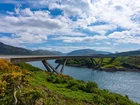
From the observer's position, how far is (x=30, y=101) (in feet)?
Answer: 56.3

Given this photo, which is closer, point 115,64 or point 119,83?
point 119,83

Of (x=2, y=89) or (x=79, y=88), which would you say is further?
(x=79, y=88)

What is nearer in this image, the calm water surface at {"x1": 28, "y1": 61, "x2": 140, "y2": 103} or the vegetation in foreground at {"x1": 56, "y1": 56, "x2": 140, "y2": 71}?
the calm water surface at {"x1": 28, "y1": 61, "x2": 140, "y2": 103}

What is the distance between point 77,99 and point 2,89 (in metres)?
13.0

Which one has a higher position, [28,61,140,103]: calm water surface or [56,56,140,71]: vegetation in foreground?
[56,56,140,71]: vegetation in foreground

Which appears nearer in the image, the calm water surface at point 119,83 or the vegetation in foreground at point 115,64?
the calm water surface at point 119,83

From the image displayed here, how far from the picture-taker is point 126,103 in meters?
35.2

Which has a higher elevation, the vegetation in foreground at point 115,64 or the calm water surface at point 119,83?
the vegetation in foreground at point 115,64

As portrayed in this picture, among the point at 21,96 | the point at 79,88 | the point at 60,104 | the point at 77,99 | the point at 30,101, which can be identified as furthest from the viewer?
the point at 79,88

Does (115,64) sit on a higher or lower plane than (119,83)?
higher

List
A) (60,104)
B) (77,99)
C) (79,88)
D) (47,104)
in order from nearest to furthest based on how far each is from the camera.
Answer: (47,104) < (60,104) < (77,99) < (79,88)

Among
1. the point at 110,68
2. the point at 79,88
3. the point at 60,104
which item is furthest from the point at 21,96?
the point at 110,68

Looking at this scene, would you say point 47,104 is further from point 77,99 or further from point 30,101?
point 77,99

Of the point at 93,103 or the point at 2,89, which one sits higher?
the point at 2,89
